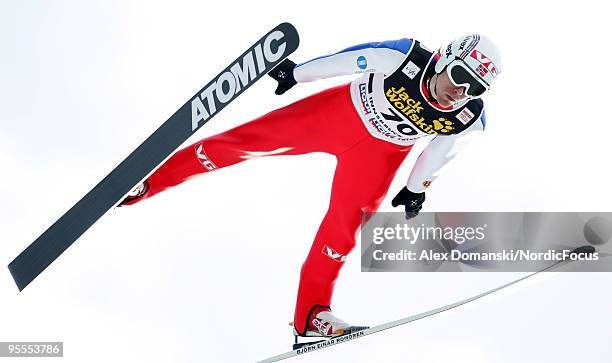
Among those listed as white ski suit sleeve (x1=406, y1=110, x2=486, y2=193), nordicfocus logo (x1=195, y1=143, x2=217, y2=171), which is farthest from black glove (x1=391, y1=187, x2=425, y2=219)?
nordicfocus logo (x1=195, y1=143, x2=217, y2=171)

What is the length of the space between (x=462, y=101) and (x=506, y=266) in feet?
3.62

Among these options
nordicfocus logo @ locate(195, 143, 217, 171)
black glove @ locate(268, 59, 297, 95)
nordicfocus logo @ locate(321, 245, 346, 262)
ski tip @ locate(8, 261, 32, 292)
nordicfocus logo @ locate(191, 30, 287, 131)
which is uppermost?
black glove @ locate(268, 59, 297, 95)

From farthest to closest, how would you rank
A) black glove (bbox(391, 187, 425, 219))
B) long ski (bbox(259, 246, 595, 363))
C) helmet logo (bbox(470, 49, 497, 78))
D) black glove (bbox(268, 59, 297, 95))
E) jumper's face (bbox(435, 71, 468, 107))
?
1. black glove (bbox(391, 187, 425, 219))
2. long ski (bbox(259, 246, 595, 363))
3. black glove (bbox(268, 59, 297, 95))
4. jumper's face (bbox(435, 71, 468, 107))
5. helmet logo (bbox(470, 49, 497, 78))

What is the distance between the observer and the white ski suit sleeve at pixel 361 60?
3.47 m

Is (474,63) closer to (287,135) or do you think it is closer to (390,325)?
(287,135)

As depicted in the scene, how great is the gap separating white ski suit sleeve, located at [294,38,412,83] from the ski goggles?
0.82ft

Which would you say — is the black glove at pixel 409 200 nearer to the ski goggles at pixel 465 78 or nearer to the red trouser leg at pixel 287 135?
the red trouser leg at pixel 287 135

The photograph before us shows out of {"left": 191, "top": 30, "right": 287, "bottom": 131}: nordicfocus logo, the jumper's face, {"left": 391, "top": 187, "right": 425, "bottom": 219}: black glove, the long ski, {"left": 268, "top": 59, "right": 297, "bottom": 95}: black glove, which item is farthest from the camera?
{"left": 391, "top": 187, "right": 425, "bottom": 219}: black glove

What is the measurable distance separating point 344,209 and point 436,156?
0.51 m

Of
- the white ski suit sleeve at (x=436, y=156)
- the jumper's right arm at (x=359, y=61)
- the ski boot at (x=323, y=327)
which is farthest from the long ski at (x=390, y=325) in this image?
the jumper's right arm at (x=359, y=61)

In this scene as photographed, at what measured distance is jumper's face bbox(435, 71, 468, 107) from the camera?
3.40 metres

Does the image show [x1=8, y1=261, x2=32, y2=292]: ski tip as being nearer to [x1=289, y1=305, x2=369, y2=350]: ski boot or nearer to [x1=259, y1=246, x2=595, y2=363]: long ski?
[x1=259, y1=246, x2=595, y2=363]: long ski

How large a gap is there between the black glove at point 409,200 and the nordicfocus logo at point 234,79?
3.50ft

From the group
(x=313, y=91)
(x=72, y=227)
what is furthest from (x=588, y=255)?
(x=72, y=227)
